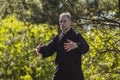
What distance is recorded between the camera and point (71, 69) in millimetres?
5254

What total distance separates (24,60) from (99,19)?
14.5m

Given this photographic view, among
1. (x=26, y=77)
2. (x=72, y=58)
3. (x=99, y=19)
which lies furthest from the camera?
(x=26, y=77)

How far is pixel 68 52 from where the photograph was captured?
17.2ft

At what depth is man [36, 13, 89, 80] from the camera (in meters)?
5.16

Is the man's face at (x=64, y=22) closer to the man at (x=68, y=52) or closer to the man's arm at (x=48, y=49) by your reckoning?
the man at (x=68, y=52)

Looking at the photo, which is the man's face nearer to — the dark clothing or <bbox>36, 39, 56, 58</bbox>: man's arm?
the dark clothing

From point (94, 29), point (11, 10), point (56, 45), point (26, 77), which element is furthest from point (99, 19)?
point (26, 77)

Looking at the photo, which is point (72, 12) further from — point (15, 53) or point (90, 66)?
point (15, 53)

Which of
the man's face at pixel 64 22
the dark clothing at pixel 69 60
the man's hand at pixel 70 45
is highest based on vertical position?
the man's face at pixel 64 22

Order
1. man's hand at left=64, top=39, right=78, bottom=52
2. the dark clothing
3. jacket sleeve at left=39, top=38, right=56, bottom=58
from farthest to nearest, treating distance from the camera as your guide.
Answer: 1. jacket sleeve at left=39, top=38, right=56, bottom=58
2. the dark clothing
3. man's hand at left=64, top=39, right=78, bottom=52

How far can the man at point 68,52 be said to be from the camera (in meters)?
5.16

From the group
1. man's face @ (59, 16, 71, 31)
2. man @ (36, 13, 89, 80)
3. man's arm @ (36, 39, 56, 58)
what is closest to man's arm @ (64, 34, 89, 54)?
man @ (36, 13, 89, 80)

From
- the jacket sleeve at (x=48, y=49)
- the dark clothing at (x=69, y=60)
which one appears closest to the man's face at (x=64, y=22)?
the dark clothing at (x=69, y=60)

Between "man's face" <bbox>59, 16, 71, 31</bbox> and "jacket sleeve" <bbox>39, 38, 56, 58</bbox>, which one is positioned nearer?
"man's face" <bbox>59, 16, 71, 31</bbox>
